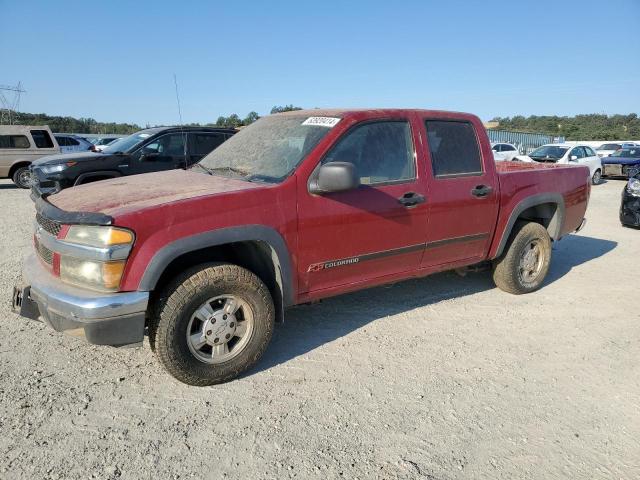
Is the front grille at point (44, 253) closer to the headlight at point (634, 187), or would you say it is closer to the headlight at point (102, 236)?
the headlight at point (102, 236)

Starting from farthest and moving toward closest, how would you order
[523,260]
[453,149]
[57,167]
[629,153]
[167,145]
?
[629,153] < [167,145] < [57,167] < [523,260] < [453,149]

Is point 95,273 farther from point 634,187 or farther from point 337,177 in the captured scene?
point 634,187

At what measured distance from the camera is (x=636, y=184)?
29.6 feet

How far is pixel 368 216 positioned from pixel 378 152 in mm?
577

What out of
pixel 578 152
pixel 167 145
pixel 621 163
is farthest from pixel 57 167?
pixel 621 163

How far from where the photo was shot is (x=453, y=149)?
173 inches

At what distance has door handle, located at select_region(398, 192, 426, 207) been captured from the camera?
387cm

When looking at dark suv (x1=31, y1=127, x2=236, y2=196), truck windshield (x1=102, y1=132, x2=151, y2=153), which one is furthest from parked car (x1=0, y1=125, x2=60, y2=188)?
truck windshield (x1=102, y1=132, x2=151, y2=153)

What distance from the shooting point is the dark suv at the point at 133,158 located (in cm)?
877

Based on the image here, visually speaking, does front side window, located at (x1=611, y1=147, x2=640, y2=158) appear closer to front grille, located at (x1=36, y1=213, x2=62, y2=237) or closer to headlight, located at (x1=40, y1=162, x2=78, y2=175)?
headlight, located at (x1=40, y1=162, x2=78, y2=175)

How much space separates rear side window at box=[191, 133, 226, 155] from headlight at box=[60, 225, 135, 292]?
692 cm

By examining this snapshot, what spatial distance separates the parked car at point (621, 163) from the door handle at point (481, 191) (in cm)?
1798

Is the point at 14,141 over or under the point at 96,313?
over

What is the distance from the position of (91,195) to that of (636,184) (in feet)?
30.9
